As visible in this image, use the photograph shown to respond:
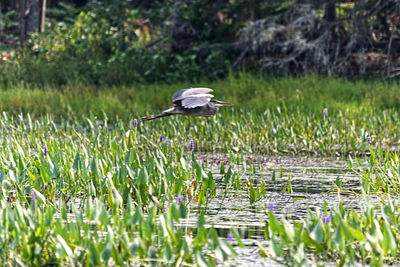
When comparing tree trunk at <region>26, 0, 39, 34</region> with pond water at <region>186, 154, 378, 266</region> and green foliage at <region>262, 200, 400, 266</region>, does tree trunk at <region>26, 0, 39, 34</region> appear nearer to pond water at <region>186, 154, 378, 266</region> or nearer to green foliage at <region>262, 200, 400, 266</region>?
pond water at <region>186, 154, 378, 266</region>

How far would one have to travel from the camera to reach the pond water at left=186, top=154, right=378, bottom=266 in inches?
152

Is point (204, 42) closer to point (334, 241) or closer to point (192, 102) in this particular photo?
point (192, 102)

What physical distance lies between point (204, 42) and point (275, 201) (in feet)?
45.3

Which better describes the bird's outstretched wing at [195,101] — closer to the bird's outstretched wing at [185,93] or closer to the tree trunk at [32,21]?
the bird's outstretched wing at [185,93]

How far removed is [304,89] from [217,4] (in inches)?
256

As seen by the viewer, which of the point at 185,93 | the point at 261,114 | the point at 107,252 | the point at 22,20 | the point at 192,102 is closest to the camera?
the point at 107,252

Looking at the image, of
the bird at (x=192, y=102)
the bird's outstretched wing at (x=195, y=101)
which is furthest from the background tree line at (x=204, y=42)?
the bird's outstretched wing at (x=195, y=101)

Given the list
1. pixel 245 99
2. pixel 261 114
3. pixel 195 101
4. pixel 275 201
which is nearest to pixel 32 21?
pixel 245 99

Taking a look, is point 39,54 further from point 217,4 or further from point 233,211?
point 233,211

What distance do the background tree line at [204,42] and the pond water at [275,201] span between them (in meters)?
6.78

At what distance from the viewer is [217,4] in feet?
59.5

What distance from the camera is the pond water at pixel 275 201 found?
385cm

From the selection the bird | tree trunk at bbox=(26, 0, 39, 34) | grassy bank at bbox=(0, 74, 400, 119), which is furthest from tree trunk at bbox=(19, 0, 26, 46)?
the bird

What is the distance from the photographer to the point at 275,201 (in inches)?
193
